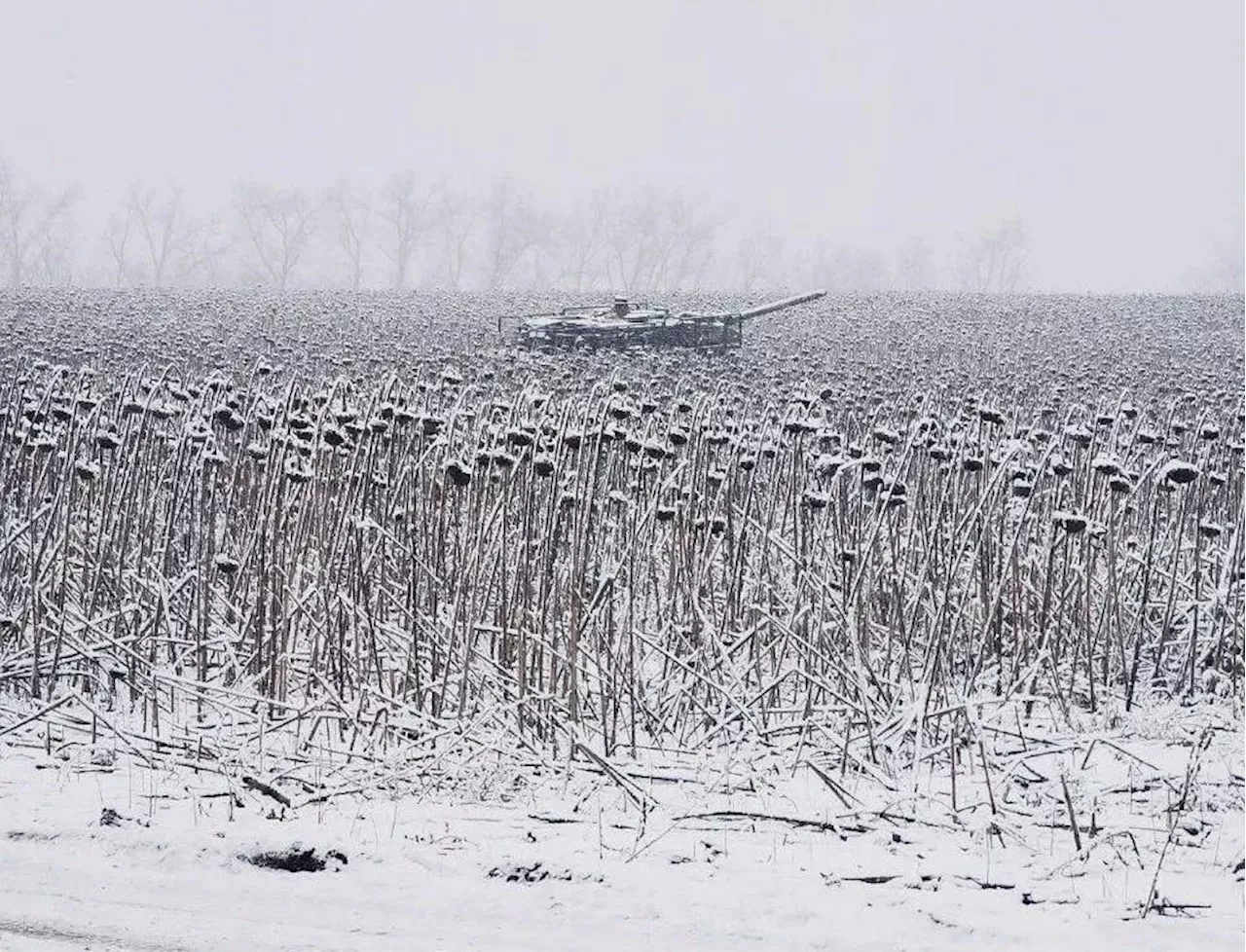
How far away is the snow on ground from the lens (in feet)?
12.0

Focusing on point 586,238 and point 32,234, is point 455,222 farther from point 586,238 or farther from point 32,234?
point 32,234

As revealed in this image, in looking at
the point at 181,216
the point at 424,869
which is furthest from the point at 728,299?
the point at 181,216

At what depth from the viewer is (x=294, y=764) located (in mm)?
5145

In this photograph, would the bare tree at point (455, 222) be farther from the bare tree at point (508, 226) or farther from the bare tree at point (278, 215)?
the bare tree at point (278, 215)

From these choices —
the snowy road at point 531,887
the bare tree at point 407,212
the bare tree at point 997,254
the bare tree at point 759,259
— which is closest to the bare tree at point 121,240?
the bare tree at point 407,212

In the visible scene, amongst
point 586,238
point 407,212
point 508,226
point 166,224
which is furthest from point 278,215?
point 586,238

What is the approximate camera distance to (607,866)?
4082 millimetres

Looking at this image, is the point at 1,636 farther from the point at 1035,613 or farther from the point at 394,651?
the point at 1035,613

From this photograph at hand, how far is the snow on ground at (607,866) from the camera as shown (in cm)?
367

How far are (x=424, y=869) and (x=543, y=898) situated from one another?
0.42m

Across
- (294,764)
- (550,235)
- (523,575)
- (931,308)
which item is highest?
(550,235)

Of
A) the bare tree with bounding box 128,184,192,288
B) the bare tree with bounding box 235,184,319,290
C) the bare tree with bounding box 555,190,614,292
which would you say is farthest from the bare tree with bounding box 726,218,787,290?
the bare tree with bounding box 128,184,192,288

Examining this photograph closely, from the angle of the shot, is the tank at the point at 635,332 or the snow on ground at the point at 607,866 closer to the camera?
the snow on ground at the point at 607,866

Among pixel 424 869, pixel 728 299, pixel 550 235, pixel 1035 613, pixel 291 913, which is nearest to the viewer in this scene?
pixel 291 913
